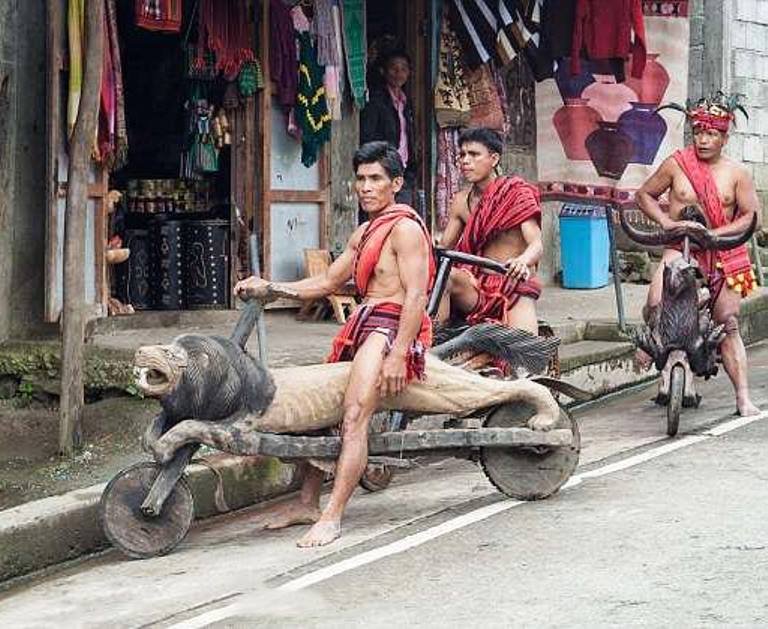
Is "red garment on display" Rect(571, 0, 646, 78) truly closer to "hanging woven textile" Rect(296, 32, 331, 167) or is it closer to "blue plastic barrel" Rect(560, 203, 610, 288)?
"hanging woven textile" Rect(296, 32, 331, 167)

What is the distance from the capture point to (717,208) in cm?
995

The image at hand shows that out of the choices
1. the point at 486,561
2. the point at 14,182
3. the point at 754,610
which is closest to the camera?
Result: the point at 754,610

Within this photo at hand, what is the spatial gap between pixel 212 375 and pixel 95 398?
9.71 feet

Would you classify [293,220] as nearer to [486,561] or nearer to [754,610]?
[486,561]

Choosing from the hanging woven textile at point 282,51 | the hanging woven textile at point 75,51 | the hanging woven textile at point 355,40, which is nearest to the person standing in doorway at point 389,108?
the hanging woven textile at point 355,40

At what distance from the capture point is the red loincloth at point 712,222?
9961 mm

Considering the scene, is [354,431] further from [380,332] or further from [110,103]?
[110,103]

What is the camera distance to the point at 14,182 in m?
10.3

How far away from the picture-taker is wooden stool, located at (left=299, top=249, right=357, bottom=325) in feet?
41.2

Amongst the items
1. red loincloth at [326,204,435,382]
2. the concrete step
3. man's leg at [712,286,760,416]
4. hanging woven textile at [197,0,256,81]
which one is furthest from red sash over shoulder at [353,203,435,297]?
hanging woven textile at [197,0,256,81]

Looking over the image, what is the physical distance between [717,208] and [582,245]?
589 cm

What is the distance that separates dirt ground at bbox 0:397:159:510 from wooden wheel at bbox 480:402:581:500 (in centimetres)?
195

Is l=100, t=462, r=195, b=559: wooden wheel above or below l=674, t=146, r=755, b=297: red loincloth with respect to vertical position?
below

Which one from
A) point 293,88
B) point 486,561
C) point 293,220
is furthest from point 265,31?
point 486,561
